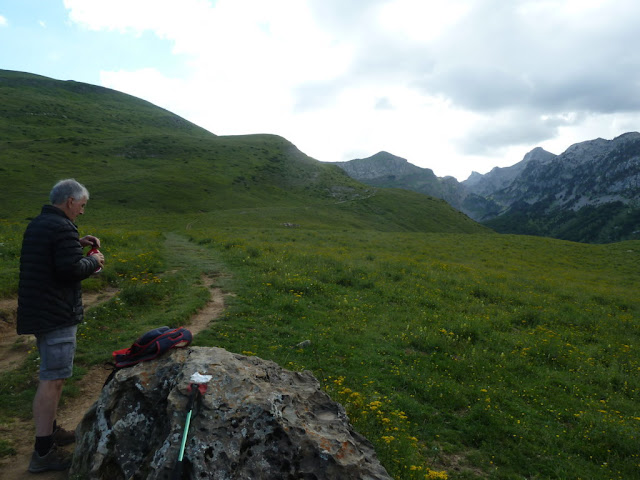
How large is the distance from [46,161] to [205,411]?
106920mm

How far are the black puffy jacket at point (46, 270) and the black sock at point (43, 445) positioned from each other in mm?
1649

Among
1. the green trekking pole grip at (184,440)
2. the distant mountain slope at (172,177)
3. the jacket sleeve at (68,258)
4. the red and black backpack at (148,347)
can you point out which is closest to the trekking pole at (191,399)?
the green trekking pole grip at (184,440)

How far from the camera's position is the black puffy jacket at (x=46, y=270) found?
18.1 feet

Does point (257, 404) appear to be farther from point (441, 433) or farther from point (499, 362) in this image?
point (499, 362)

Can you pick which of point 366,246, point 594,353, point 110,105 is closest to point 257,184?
point 366,246

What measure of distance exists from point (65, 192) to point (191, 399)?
4.15 m

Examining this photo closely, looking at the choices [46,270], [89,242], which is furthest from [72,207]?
[46,270]

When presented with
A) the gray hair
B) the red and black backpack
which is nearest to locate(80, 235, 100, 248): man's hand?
the gray hair

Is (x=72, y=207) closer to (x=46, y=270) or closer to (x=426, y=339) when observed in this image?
(x=46, y=270)

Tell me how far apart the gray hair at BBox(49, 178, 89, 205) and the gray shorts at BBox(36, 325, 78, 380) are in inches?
84.0

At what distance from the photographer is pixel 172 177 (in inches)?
3615

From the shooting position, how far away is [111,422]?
4.82 metres

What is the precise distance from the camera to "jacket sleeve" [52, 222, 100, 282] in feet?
18.2

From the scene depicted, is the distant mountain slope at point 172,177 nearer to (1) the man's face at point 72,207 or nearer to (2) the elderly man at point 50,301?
(1) the man's face at point 72,207
